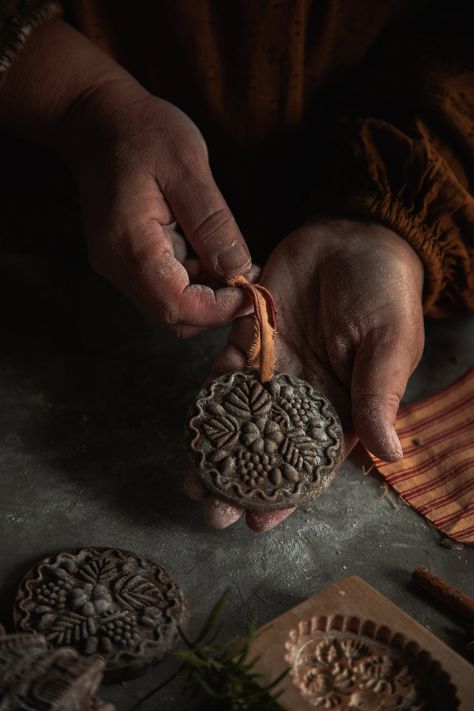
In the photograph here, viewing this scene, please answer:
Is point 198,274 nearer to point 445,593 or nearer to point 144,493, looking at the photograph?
point 144,493

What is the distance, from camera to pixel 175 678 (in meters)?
1.72

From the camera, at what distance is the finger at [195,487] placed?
1999 millimetres

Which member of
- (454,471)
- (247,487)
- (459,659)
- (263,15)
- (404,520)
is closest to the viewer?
(459,659)

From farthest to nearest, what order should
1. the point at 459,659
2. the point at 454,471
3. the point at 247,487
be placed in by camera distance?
the point at 454,471 → the point at 247,487 → the point at 459,659

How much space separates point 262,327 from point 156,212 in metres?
0.41

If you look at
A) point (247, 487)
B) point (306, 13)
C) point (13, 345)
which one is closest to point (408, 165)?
point (306, 13)

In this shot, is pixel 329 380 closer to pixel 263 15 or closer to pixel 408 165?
pixel 408 165

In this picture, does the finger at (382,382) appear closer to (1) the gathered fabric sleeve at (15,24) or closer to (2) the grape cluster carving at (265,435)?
(2) the grape cluster carving at (265,435)

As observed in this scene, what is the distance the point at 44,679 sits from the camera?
1.35 metres

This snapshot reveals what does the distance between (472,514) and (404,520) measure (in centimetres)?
18

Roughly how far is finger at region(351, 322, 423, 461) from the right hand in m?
0.34

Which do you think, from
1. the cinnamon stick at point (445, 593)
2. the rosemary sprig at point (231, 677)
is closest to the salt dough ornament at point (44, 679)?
the rosemary sprig at point (231, 677)

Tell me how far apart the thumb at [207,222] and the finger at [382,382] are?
0.39 m

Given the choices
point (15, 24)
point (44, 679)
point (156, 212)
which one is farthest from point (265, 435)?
point (15, 24)
